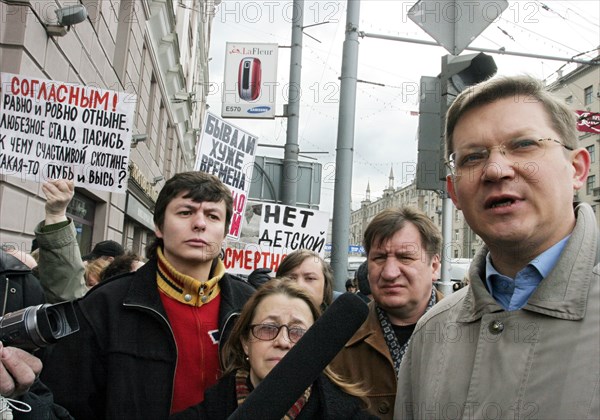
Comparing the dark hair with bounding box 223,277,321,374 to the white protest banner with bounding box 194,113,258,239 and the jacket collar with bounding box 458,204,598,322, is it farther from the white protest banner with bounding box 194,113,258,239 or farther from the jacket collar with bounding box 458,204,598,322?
the white protest banner with bounding box 194,113,258,239

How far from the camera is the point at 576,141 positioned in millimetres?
1467

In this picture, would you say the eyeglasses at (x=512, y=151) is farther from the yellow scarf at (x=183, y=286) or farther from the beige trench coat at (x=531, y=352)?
the yellow scarf at (x=183, y=286)

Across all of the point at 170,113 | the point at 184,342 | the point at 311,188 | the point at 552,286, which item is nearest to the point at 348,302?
the point at 552,286

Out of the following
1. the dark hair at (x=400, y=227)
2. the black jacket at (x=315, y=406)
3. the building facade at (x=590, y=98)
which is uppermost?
the building facade at (x=590, y=98)

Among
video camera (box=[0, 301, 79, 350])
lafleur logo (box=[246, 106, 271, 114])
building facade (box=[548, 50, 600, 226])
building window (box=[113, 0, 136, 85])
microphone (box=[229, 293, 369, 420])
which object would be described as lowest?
video camera (box=[0, 301, 79, 350])

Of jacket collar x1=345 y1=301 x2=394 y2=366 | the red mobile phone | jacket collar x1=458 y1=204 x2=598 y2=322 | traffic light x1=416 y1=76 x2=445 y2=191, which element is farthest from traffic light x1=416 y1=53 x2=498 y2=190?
the red mobile phone

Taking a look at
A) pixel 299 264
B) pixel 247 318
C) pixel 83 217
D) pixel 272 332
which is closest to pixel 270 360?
→ pixel 272 332

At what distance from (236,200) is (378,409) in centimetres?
418

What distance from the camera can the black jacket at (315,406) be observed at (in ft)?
5.95

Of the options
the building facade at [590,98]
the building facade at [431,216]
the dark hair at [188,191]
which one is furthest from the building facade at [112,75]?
the building facade at [590,98]

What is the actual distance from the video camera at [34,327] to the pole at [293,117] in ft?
20.5

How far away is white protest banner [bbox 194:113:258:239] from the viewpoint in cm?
581

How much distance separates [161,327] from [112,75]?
823 cm

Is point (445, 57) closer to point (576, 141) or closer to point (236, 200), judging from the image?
point (576, 141)
